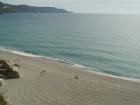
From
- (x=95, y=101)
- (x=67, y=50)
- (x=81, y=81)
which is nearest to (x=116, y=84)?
(x=81, y=81)

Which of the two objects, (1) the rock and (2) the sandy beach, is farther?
(1) the rock

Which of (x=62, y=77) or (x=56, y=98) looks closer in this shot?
(x=56, y=98)

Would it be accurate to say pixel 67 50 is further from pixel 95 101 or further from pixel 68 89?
pixel 95 101

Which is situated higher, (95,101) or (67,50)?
(95,101)

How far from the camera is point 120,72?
45719mm

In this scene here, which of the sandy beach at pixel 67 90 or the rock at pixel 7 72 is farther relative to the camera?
the rock at pixel 7 72

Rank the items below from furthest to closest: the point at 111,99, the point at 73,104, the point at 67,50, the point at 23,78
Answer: the point at 67,50, the point at 23,78, the point at 111,99, the point at 73,104

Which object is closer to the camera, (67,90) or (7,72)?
(67,90)

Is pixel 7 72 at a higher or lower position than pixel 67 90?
higher

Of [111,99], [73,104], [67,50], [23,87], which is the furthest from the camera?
[67,50]

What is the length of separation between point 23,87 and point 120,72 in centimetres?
2083

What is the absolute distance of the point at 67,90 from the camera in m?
29.5

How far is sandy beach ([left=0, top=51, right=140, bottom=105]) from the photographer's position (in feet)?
84.3

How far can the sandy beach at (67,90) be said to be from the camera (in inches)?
1011
